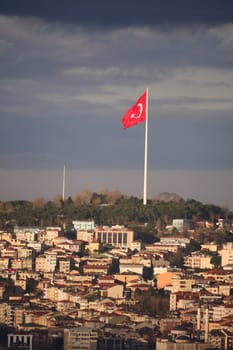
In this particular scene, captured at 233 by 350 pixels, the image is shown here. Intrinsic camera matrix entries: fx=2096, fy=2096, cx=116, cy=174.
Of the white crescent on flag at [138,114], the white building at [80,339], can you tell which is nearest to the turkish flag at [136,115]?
the white crescent on flag at [138,114]

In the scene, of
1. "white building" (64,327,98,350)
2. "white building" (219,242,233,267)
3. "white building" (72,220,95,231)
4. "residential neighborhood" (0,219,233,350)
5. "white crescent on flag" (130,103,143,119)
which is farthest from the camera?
"white building" (72,220,95,231)

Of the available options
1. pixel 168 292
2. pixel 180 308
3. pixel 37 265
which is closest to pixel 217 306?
pixel 180 308

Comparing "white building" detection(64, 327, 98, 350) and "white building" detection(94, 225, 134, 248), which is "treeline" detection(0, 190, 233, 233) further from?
"white building" detection(64, 327, 98, 350)

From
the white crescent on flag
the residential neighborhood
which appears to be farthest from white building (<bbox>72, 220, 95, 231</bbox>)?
the white crescent on flag

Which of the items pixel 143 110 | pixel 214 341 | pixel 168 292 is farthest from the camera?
pixel 143 110

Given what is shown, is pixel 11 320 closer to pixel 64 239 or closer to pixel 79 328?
pixel 79 328

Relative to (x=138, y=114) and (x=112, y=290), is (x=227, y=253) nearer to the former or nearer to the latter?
(x=138, y=114)
